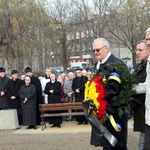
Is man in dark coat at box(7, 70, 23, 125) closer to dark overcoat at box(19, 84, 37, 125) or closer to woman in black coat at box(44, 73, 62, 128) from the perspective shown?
dark overcoat at box(19, 84, 37, 125)

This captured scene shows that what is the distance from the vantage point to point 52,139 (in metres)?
8.78

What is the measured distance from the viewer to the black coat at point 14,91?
442 inches

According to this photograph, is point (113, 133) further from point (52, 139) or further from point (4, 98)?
point (4, 98)

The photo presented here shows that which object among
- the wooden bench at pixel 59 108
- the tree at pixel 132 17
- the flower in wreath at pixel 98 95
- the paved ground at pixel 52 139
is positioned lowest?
the paved ground at pixel 52 139

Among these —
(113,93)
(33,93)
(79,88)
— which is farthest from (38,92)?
(113,93)

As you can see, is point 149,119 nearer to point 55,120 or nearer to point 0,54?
point 55,120

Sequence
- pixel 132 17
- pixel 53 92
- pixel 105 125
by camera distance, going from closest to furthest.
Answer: pixel 105 125 → pixel 53 92 → pixel 132 17

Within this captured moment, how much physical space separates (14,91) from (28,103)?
32.6 inches

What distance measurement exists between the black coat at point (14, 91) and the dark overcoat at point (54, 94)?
1.02 m

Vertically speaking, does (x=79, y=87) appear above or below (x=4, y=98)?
above

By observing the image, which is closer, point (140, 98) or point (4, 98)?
point (140, 98)

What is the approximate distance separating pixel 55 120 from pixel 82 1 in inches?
630

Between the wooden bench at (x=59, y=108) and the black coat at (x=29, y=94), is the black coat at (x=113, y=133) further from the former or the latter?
the black coat at (x=29, y=94)

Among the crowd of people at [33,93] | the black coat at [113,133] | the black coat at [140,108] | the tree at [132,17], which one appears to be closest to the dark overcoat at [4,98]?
the crowd of people at [33,93]
